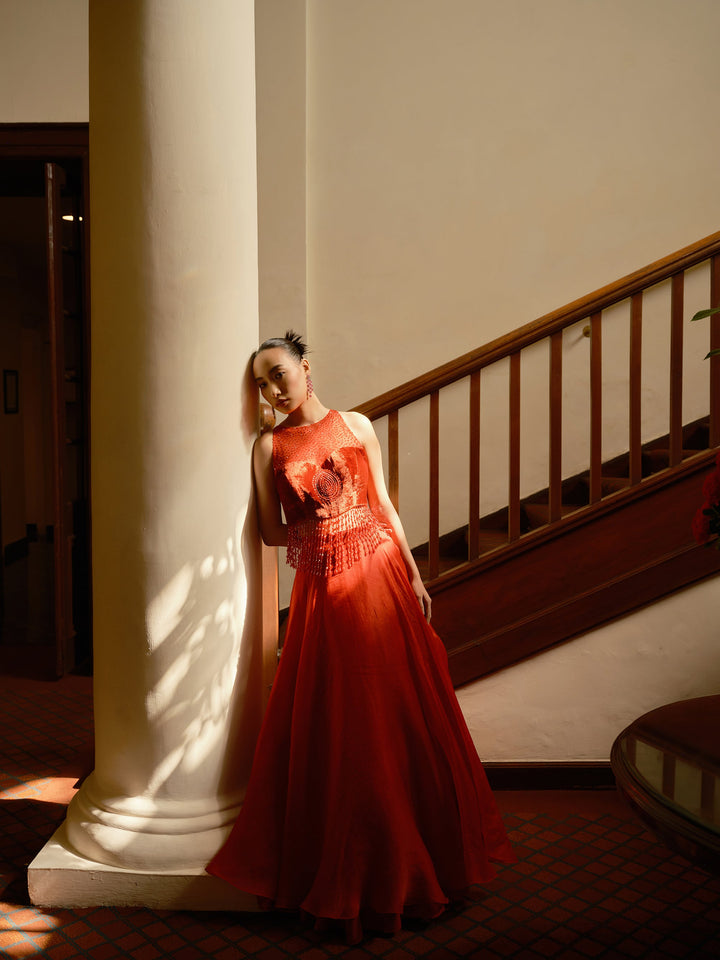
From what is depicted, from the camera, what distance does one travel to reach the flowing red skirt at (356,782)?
6.91ft

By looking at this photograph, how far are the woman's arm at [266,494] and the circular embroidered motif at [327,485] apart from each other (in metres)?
0.13

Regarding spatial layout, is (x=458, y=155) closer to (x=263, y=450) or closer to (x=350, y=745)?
(x=263, y=450)

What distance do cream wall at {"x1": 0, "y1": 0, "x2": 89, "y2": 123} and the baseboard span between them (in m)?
3.57

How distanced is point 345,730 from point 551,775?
118cm

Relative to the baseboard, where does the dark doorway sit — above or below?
above

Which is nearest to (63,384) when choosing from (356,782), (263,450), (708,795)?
(263,450)

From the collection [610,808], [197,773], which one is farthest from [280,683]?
[610,808]

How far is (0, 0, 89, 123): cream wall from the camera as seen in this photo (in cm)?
415

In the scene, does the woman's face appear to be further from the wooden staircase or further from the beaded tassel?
the wooden staircase

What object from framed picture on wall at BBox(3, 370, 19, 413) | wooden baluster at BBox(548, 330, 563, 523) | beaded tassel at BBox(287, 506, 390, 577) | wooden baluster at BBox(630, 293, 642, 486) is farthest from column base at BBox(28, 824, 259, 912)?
framed picture on wall at BBox(3, 370, 19, 413)

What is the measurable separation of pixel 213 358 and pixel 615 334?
111 inches

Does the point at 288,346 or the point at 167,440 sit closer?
the point at 167,440

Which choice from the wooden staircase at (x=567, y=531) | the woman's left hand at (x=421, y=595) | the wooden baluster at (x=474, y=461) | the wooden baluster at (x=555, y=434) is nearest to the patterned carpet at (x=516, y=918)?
the wooden staircase at (x=567, y=531)

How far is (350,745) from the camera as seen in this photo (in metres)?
2.17
